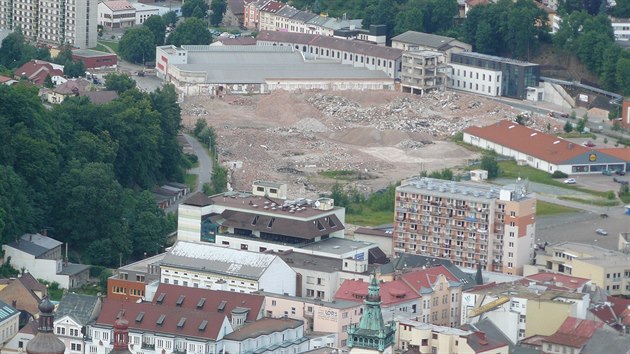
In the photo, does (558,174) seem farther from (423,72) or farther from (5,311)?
(5,311)

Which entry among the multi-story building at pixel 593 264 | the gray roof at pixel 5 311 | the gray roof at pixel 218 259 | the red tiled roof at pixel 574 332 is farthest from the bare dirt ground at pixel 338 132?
the red tiled roof at pixel 574 332

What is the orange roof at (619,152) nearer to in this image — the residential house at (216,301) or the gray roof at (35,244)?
the gray roof at (35,244)

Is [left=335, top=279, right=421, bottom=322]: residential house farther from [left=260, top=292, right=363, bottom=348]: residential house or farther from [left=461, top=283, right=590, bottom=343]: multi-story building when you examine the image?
[left=461, top=283, right=590, bottom=343]: multi-story building

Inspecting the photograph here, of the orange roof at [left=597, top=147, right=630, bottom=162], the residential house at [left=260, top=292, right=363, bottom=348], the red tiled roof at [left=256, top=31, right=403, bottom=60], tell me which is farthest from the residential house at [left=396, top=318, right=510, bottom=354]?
the red tiled roof at [left=256, top=31, right=403, bottom=60]

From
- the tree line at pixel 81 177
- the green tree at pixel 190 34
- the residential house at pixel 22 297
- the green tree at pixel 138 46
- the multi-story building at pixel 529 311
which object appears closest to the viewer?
the multi-story building at pixel 529 311

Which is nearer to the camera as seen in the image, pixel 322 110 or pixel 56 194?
pixel 56 194

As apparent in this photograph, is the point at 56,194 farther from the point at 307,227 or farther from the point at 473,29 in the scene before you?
the point at 473,29

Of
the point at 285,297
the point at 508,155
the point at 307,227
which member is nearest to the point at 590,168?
the point at 508,155
